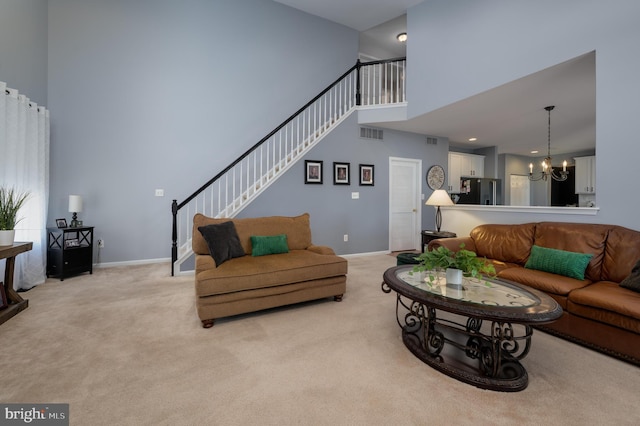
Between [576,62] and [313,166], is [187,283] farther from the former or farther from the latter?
[576,62]

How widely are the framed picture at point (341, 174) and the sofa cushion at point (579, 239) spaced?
3221 millimetres

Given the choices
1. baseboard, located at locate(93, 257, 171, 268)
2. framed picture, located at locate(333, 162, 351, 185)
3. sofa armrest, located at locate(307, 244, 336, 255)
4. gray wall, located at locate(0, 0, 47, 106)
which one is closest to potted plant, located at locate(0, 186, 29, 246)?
gray wall, located at locate(0, 0, 47, 106)

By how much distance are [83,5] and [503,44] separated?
6296 mm

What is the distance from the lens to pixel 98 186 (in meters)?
A: 4.58

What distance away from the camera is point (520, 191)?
30.0 feet

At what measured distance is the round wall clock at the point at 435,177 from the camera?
6574 millimetres

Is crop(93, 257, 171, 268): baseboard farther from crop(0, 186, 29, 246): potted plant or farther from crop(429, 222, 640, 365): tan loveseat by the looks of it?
crop(429, 222, 640, 365): tan loveseat

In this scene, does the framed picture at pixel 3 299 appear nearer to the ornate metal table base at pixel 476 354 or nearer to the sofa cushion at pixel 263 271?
the sofa cushion at pixel 263 271

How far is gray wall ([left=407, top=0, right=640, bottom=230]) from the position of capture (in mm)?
2730

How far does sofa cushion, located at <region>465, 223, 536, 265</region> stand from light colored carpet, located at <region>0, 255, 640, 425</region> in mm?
1147

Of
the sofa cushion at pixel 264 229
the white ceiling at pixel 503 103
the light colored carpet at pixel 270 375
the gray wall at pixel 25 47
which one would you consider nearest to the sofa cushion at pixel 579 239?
the light colored carpet at pixel 270 375

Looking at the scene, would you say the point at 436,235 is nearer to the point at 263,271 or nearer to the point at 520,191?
the point at 263,271

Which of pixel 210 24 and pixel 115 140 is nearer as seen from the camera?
pixel 115 140

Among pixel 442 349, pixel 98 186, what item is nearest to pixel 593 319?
pixel 442 349
